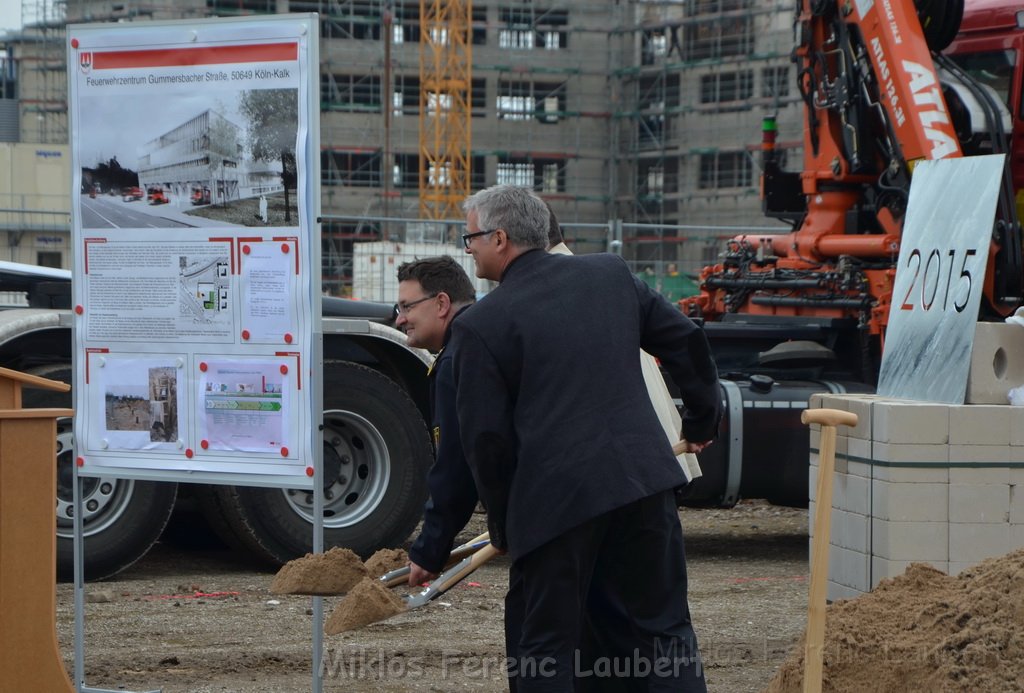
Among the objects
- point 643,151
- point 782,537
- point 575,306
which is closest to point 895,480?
point 575,306

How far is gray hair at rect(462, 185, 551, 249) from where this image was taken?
4305 mm

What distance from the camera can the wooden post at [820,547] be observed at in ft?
12.6

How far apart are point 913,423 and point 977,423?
263mm

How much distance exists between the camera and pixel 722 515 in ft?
37.2

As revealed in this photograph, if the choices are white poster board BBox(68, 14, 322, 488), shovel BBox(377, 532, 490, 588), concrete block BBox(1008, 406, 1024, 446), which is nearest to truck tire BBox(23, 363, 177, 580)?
white poster board BBox(68, 14, 322, 488)

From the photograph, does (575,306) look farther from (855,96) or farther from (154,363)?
(855,96)

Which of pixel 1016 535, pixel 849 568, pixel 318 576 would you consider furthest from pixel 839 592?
pixel 318 576

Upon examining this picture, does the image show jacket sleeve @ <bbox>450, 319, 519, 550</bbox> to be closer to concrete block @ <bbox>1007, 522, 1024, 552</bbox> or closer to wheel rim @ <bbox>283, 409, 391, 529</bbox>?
concrete block @ <bbox>1007, 522, 1024, 552</bbox>

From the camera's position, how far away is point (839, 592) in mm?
6238

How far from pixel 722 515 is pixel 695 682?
7081 millimetres

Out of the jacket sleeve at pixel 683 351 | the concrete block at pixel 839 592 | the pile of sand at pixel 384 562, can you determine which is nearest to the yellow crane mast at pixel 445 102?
the concrete block at pixel 839 592

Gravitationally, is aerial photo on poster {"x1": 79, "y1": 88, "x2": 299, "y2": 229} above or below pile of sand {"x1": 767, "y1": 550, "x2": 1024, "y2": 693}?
above

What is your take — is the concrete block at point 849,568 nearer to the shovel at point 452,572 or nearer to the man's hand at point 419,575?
the shovel at point 452,572

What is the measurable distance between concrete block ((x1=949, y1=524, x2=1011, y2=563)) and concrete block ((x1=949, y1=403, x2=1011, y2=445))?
0.33 m
